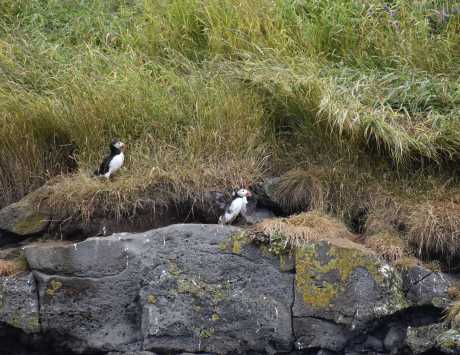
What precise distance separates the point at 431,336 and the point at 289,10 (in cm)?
400

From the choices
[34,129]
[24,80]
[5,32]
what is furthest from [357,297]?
[5,32]

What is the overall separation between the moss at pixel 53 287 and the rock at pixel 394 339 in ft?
7.52

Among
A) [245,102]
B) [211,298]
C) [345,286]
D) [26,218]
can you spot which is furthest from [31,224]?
[345,286]

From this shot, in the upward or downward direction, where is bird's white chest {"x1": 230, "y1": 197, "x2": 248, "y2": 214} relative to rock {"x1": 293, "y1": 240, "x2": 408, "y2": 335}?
upward

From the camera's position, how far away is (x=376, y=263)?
6641 millimetres

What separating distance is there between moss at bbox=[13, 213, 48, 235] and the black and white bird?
568 millimetres

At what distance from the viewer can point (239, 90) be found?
832 cm

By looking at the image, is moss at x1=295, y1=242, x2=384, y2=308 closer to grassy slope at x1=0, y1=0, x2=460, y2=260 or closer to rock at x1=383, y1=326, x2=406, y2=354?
rock at x1=383, y1=326, x2=406, y2=354

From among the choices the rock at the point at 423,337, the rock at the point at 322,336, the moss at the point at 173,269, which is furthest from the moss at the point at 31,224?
the rock at the point at 423,337

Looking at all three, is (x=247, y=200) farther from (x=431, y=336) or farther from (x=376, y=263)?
(x=431, y=336)

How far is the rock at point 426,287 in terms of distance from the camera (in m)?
6.57

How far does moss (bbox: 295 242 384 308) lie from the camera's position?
6586 mm

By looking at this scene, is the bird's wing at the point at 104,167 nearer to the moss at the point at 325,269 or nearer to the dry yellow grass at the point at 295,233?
the dry yellow grass at the point at 295,233

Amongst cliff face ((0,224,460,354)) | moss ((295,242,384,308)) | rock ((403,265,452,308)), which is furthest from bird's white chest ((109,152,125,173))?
rock ((403,265,452,308))
